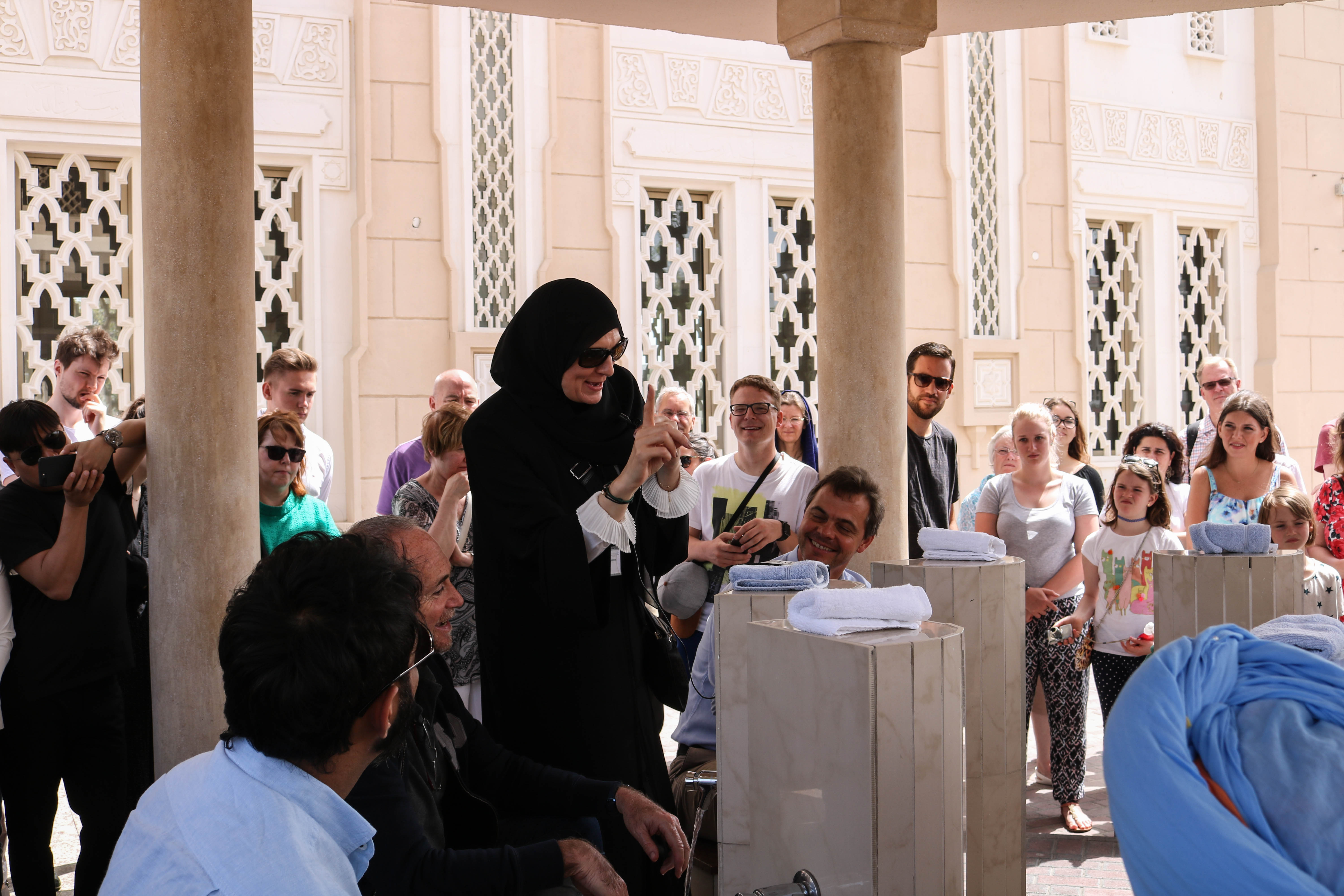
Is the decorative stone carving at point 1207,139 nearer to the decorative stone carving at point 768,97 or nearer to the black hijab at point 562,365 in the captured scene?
the decorative stone carving at point 768,97

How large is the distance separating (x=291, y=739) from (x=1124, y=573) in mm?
3816

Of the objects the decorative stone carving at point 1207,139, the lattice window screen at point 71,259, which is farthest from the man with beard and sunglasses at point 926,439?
the decorative stone carving at point 1207,139

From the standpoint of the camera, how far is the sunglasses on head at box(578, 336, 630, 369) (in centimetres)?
276

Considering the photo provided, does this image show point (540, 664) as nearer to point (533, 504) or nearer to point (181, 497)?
point (533, 504)

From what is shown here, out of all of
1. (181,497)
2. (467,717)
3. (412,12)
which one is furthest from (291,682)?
(412,12)

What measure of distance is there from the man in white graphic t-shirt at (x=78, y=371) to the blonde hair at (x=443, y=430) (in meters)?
1.39

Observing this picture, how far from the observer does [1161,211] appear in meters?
10.0

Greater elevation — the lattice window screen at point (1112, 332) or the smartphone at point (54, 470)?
the lattice window screen at point (1112, 332)

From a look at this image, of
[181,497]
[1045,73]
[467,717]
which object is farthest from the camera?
[1045,73]

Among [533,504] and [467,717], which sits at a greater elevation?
[533,504]

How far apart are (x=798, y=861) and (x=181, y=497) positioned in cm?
246

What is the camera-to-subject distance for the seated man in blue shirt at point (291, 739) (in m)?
1.23

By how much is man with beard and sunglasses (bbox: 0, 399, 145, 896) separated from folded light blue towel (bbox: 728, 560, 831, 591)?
6.72ft

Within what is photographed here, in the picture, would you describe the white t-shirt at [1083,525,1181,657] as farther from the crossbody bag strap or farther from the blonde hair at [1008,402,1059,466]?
the crossbody bag strap
